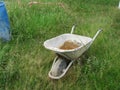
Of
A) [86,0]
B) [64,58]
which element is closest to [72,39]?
[64,58]

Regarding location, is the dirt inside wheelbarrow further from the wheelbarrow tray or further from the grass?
the grass

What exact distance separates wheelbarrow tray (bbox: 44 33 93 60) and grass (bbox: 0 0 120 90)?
22 centimetres

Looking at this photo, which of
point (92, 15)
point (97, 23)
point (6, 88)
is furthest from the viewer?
point (92, 15)

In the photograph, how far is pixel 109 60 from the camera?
13.9 ft

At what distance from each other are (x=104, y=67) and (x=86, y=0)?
10.8 feet

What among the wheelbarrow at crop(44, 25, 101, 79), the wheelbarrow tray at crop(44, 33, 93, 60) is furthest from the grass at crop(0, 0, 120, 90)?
the wheelbarrow tray at crop(44, 33, 93, 60)

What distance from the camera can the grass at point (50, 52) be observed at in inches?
158

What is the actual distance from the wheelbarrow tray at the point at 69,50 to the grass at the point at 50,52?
222mm

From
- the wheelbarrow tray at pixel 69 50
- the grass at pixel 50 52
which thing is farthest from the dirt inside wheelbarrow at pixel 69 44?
the grass at pixel 50 52

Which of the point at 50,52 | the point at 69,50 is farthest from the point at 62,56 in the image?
the point at 50,52

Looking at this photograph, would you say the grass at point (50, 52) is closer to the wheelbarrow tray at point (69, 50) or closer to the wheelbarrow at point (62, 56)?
the wheelbarrow at point (62, 56)

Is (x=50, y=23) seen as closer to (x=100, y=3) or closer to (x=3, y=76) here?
(x=3, y=76)

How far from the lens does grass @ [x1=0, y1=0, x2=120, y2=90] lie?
400 centimetres

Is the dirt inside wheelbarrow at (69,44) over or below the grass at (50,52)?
over
